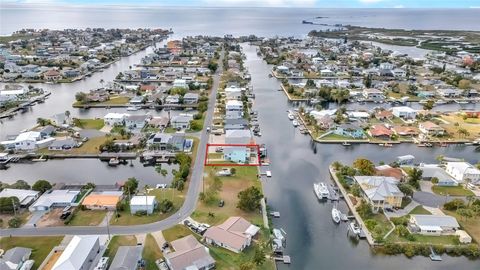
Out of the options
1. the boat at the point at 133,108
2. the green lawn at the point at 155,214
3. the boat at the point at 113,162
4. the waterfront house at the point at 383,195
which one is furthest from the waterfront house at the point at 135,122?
the waterfront house at the point at 383,195

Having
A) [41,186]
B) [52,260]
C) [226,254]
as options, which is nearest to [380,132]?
[226,254]

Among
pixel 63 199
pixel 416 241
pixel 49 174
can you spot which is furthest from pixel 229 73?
pixel 416 241

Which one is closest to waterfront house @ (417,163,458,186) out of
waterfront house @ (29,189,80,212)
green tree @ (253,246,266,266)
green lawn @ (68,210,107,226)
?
green tree @ (253,246,266,266)

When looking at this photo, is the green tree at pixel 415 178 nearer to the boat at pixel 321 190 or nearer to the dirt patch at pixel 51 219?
the boat at pixel 321 190

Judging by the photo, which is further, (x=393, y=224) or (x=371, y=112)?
(x=371, y=112)

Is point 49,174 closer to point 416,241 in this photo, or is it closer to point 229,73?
point 416,241

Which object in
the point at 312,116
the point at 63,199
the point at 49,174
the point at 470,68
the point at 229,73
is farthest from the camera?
the point at 470,68

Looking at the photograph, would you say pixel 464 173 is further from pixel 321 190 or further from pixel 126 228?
pixel 126 228
